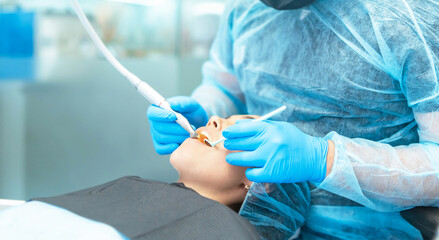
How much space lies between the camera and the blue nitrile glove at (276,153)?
1.02m

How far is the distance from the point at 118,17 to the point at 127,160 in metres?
1.13

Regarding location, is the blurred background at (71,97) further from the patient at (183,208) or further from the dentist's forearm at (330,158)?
the dentist's forearm at (330,158)

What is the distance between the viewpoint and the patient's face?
116cm

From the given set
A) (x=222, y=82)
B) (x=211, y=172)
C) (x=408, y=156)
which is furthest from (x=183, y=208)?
(x=222, y=82)

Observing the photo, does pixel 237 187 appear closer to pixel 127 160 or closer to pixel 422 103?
pixel 422 103

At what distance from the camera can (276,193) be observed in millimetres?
1199

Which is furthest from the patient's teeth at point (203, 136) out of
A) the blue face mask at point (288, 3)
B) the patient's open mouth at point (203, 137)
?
the blue face mask at point (288, 3)

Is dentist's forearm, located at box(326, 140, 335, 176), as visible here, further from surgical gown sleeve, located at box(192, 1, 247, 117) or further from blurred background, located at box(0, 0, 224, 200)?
blurred background, located at box(0, 0, 224, 200)

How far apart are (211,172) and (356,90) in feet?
1.64

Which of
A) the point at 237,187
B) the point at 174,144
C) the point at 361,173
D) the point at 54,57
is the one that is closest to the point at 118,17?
the point at 54,57

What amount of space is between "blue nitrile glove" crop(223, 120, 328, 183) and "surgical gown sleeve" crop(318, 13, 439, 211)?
63 millimetres

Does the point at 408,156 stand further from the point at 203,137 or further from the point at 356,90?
the point at 203,137

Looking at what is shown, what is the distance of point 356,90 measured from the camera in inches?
46.9

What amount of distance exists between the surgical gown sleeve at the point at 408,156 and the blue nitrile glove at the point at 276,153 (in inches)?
2.5
